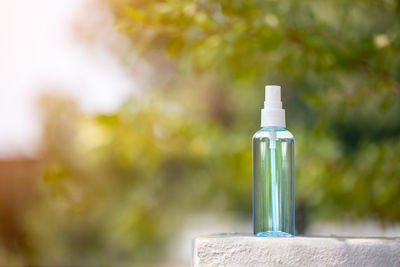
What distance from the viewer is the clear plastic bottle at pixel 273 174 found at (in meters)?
0.97

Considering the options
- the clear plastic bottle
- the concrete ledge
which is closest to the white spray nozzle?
the clear plastic bottle

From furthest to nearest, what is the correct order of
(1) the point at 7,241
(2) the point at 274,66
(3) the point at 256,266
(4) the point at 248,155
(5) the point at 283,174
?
(1) the point at 7,241
(4) the point at 248,155
(2) the point at 274,66
(5) the point at 283,174
(3) the point at 256,266

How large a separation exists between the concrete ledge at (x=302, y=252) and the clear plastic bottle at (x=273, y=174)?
149mm

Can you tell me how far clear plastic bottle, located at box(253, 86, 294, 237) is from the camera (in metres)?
0.97

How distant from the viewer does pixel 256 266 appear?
2.60 ft

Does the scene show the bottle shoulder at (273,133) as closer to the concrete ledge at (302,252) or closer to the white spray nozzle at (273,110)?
the white spray nozzle at (273,110)

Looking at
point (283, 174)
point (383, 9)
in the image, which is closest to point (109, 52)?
point (383, 9)

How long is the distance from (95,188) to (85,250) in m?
0.74

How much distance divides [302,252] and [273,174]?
0.23 meters

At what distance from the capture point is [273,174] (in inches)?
38.8

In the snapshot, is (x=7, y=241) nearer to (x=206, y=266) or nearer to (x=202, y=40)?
(x=202, y=40)

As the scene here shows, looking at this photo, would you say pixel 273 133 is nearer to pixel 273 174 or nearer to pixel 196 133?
pixel 273 174

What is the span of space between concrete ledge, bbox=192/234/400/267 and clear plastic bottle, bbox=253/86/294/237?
149 millimetres

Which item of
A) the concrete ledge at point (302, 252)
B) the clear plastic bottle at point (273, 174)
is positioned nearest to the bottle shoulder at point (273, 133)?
the clear plastic bottle at point (273, 174)
